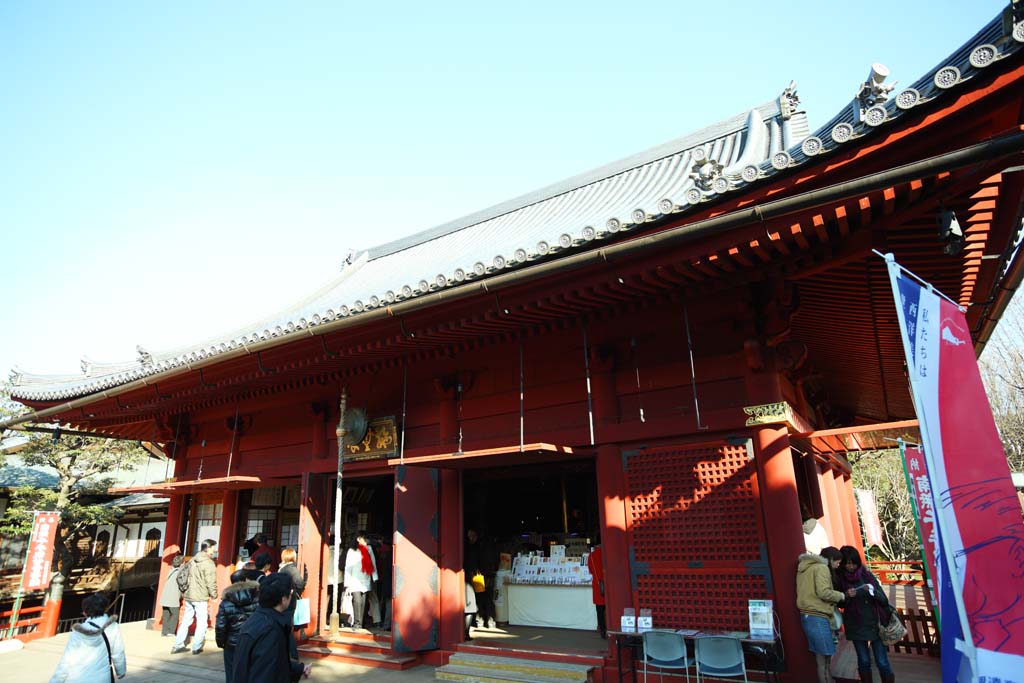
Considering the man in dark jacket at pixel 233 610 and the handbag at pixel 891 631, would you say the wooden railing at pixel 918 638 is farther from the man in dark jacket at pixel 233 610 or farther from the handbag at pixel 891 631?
the man in dark jacket at pixel 233 610

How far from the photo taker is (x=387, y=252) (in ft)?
49.8

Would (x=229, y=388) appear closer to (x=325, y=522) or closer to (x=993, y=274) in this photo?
(x=325, y=522)

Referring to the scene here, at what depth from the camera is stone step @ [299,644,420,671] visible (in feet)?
24.7

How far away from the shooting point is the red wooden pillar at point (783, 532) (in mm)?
5328

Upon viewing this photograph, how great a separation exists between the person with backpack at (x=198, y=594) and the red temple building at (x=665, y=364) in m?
1.26

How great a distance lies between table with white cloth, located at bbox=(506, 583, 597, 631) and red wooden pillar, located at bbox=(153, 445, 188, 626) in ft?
23.2

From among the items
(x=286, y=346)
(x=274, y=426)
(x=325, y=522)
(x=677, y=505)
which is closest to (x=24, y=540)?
(x=274, y=426)

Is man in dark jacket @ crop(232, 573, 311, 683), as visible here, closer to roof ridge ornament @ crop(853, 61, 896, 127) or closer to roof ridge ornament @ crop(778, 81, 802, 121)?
roof ridge ornament @ crop(853, 61, 896, 127)

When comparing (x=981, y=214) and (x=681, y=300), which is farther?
(x=681, y=300)

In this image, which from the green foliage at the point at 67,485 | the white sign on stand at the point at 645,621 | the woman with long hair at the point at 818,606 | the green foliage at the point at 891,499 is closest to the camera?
the woman with long hair at the point at 818,606

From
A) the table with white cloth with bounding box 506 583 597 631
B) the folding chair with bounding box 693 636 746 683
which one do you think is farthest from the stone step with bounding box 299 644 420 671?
the folding chair with bounding box 693 636 746 683

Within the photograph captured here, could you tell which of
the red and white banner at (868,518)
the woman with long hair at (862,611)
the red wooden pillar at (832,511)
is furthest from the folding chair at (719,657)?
the red and white banner at (868,518)

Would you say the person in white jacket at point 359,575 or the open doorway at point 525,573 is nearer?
the open doorway at point 525,573

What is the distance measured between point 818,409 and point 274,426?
953cm
